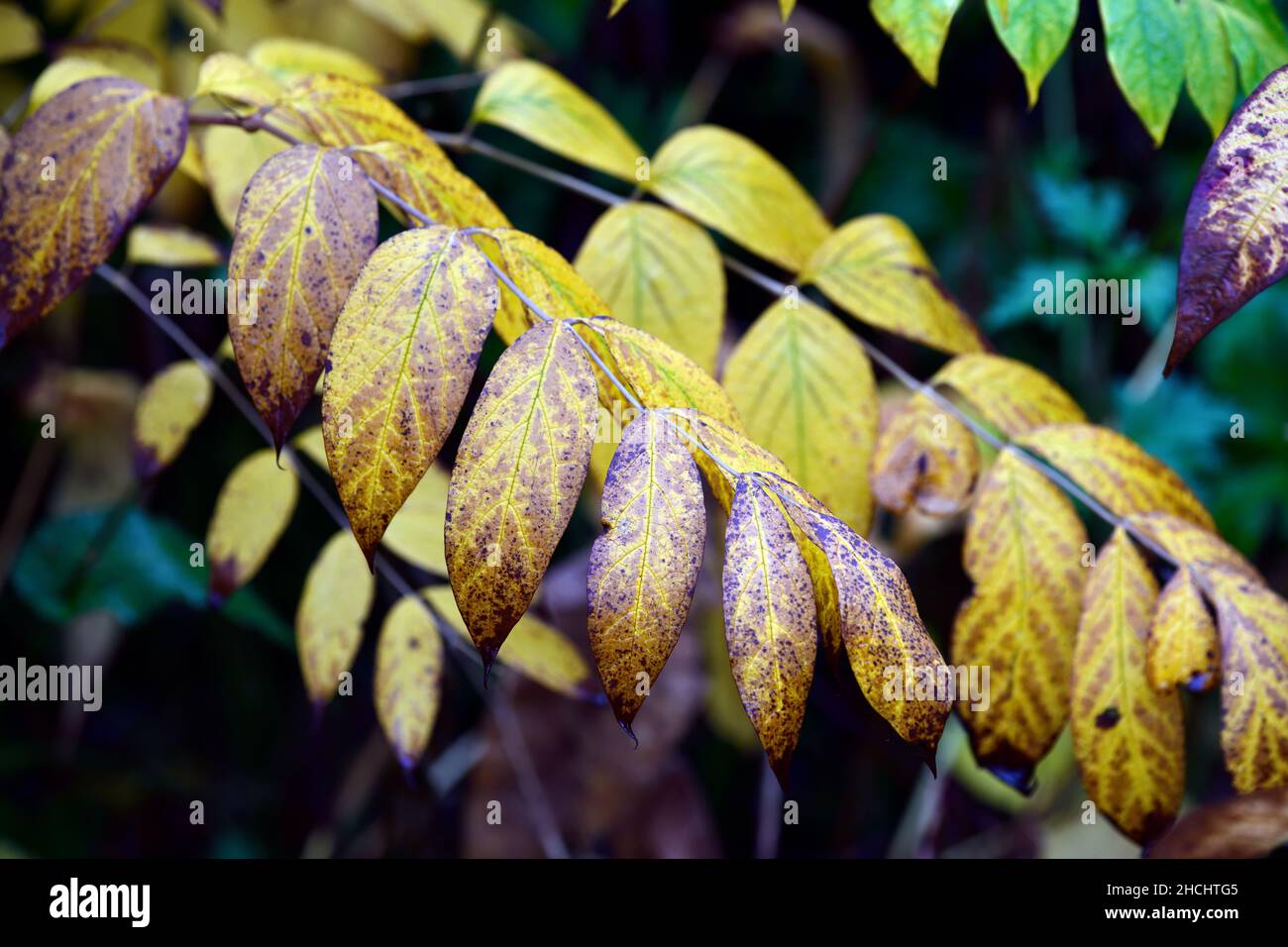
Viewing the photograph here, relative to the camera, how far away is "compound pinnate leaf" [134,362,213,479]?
0.94 m

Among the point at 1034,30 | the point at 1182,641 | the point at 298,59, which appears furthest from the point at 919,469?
the point at 298,59

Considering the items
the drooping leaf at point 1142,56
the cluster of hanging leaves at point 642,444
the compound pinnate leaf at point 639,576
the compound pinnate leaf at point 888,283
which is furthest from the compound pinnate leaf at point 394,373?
the drooping leaf at point 1142,56

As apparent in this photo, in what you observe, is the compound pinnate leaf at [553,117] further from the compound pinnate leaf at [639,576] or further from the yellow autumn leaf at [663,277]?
the compound pinnate leaf at [639,576]

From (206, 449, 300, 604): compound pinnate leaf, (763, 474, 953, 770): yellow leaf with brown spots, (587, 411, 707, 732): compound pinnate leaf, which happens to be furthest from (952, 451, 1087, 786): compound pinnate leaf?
(206, 449, 300, 604): compound pinnate leaf

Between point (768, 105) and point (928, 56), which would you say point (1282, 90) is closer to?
point (928, 56)

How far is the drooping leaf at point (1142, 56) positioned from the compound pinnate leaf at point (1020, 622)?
0.98 feet

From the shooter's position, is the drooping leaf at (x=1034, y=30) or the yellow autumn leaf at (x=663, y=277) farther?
the yellow autumn leaf at (x=663, y=277)

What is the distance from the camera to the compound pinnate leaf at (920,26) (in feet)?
2.24

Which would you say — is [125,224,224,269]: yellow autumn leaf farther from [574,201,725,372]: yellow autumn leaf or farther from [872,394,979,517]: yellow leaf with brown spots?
[872,394,979,517]: yellow leaf with brown spots

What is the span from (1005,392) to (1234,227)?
287 millimetres

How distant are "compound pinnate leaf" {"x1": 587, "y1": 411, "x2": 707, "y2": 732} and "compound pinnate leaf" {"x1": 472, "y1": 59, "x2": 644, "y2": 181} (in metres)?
0.41

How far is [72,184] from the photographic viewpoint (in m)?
0.63

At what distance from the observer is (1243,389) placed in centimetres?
168

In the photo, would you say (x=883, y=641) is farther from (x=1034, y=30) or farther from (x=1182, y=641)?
(x=1034, y=30)
